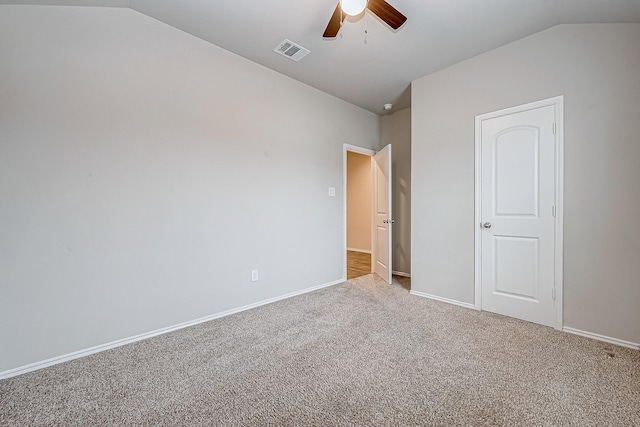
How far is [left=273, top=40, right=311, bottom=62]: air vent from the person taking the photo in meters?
2.59

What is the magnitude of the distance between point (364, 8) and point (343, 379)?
7.86 ft

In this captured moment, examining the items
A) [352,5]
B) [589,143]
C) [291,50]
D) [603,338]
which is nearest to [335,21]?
[352,5]

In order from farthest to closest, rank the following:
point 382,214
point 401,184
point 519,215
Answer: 1. point 401,184
2. point 382,214
3. point 519,215

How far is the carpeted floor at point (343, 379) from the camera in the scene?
1396mm

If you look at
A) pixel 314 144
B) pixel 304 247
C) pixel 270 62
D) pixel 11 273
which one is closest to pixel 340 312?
pixel 304 247

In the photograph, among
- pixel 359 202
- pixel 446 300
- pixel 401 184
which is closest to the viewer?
pixel 446 300

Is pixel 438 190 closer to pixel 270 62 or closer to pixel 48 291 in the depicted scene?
pixel 270 62

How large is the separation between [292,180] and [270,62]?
134cm

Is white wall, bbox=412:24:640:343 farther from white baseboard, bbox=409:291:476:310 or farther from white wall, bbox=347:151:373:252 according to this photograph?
white wall, bbox=347:151:373:252

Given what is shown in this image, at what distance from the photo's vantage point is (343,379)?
1.68 m

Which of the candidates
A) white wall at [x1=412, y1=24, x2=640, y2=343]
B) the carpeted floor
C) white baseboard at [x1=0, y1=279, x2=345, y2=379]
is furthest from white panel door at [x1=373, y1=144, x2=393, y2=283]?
white baseboard at [x1=0, y1=279, x2=345, y2=379]

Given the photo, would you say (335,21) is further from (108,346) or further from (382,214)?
(108,346)

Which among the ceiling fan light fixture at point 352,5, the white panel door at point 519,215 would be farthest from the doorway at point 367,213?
the ceiling fan light fixture at point 352,5

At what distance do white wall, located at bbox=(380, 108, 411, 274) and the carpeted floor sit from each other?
6.23 feet
